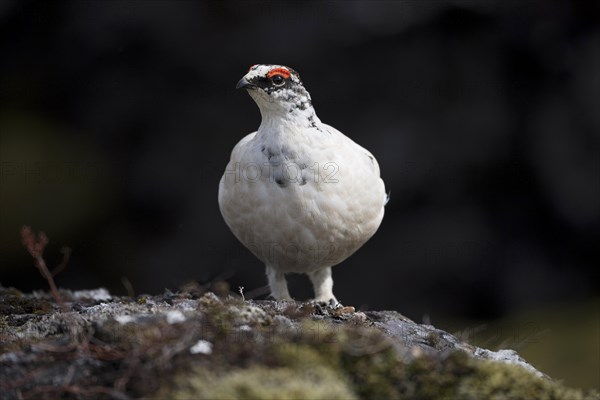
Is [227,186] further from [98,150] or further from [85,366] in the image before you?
[98,150]

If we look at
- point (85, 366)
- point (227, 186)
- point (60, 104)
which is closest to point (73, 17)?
point (60, 104)

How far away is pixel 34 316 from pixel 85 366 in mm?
1384

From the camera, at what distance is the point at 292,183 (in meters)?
4.45

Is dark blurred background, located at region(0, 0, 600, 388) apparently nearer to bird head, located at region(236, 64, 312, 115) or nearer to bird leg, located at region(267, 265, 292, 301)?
bird leg, located at region(267, 265, 292, 301)

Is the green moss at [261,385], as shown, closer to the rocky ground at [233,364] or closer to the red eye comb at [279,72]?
the rocky ground at [233,364]

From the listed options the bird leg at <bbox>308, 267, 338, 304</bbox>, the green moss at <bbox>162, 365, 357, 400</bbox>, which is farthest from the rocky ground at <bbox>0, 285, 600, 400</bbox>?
the bird leg at <bbox>308, 267, 338, 304</bbox>

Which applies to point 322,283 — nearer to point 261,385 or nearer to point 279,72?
point 279,72

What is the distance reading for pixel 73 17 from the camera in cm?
835

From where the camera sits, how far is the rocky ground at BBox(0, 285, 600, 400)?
94.8 inches

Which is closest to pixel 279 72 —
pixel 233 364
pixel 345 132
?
pixel 233 364

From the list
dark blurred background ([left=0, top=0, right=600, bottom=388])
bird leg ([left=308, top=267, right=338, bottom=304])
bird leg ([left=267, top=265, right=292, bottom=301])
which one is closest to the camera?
bird leg ([left=267, top=265, right=292, bottom=301])

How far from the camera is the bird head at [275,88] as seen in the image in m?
4.55

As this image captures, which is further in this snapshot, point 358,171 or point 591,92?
point 591,92

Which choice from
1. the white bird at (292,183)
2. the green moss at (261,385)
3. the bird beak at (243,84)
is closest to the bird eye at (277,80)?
the white bird at (292,183)
